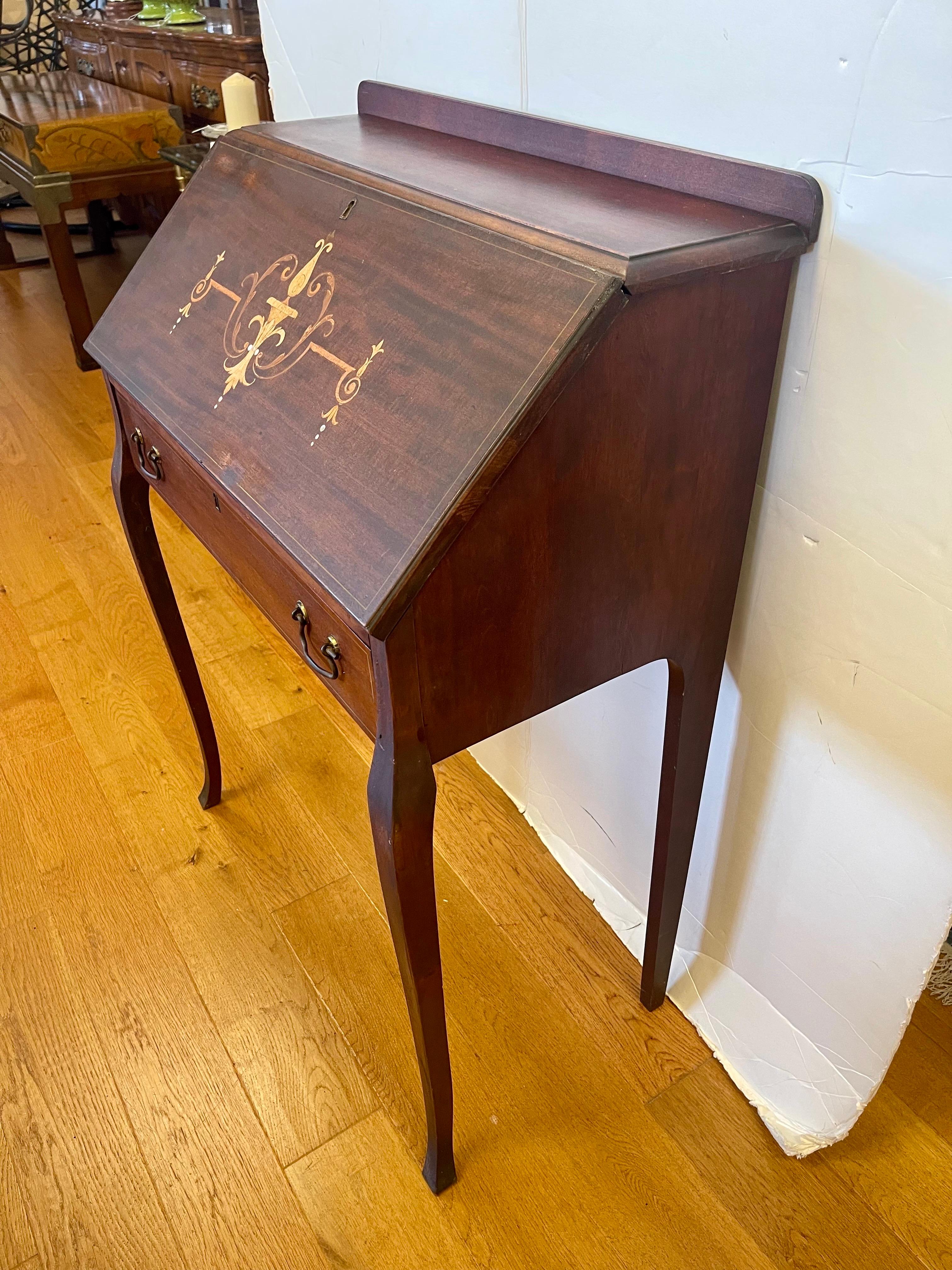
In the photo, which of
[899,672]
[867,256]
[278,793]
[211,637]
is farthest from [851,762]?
[211,637]

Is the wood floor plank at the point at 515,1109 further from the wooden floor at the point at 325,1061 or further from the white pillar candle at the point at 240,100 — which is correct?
the white pillar candle at the point at 240,100

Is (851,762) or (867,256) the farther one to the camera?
(851,762)

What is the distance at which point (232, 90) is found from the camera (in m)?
1.63

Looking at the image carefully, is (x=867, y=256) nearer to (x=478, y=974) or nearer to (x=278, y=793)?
(x=478, y=974)

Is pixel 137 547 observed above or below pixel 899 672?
below

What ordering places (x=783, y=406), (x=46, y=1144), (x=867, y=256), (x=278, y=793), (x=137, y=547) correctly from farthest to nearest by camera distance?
(x=278, y=793), (x=137, y=547), (x=46, y=1144), (x=783, y=406), (x=867, y=256)

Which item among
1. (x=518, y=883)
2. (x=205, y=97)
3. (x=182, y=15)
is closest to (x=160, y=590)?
(x=518, y=883)

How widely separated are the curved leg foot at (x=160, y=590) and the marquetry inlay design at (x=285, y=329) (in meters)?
0.26

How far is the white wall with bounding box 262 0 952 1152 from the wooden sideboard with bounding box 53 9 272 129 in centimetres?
133

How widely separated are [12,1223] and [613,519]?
0.98 metres

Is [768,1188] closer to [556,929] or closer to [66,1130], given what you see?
[556,929]

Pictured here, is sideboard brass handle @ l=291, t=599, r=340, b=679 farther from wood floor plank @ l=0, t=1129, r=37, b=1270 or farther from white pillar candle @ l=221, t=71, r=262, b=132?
white pillar candle @ l=221, t=71, r=262, b=132

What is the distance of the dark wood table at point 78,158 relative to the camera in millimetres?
2723

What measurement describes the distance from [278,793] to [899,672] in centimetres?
103
